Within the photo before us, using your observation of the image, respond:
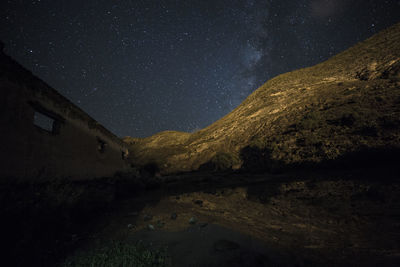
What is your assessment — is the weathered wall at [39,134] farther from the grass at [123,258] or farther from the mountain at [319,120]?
the mountain at [319,120]

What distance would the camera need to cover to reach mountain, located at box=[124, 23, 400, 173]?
9.50 meters

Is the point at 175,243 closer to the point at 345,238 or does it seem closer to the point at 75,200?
the point at 345,238

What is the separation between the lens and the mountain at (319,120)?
9500 mm

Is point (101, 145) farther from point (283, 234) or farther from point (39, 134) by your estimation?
point (283, 234)

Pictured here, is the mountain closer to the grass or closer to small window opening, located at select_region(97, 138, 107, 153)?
small window opening, located at select_region(97, 138, 107, 153)

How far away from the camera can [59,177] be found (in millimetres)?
5992

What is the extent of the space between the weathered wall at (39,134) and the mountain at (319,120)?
39.6 ft

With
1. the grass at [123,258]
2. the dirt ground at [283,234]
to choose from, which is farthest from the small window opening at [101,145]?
the grass at [123,258]

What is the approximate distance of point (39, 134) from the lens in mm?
5379

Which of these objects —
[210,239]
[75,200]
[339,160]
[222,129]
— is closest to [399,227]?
[210,239]

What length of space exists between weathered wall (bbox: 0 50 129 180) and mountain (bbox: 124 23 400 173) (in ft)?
39.6

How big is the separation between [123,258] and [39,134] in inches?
243

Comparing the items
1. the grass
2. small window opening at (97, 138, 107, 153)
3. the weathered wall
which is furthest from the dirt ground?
small window opening at (97, 138, 107, 153)

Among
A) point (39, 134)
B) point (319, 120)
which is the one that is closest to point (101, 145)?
point (39, 134)
